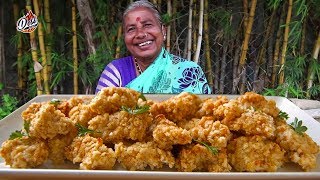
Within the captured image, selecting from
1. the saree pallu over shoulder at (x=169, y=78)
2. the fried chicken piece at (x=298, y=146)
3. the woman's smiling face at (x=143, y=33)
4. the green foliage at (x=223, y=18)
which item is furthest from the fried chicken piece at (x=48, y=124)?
the green foliage at (x=223, y=18)

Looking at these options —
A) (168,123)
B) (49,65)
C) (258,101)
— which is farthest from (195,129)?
(49,65)

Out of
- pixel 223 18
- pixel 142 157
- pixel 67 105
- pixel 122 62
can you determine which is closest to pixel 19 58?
pixel 122 62

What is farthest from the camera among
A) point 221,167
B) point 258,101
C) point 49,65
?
point 49,65

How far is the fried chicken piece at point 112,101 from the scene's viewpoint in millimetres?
1326

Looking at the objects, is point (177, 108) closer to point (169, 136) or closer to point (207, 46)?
point (169, 136)

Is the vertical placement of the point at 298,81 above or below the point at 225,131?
below

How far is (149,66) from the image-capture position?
3.00 metres

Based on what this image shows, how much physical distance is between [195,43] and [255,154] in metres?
2.72

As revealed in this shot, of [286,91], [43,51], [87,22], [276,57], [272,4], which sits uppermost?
[272,4]

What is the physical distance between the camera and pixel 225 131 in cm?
126

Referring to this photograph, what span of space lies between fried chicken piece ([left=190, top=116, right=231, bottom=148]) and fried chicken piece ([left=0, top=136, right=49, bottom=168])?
44 centimetres

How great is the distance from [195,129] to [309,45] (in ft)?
11.0

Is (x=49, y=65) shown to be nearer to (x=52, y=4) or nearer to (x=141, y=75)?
(x=52, y=4)

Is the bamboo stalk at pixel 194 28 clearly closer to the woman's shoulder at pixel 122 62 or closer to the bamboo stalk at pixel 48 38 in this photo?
the woman's shoulder at pixel 122 62
